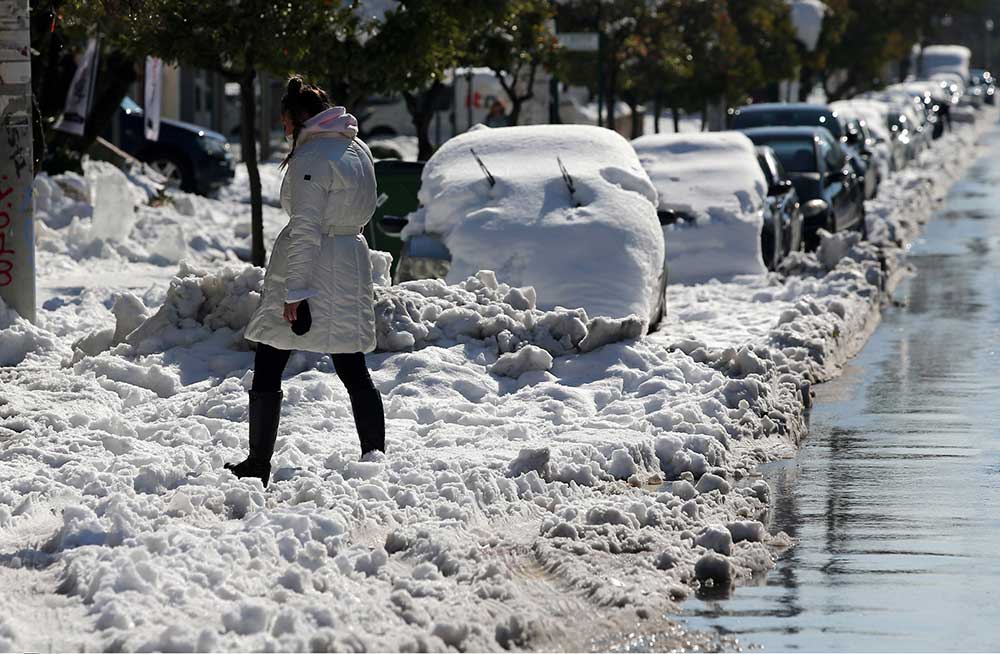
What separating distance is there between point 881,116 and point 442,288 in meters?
29.0

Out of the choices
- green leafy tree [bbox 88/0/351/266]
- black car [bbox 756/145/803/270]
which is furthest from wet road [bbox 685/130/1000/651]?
green leafy tree [bbox 88/0/351/266]

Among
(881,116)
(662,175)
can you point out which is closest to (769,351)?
(662,175)

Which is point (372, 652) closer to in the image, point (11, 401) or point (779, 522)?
point (779, 522)

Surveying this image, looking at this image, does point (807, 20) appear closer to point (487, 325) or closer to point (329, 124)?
point (487, 325)

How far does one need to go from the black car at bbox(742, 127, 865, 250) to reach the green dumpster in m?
6.35

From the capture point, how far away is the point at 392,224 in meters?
14.4

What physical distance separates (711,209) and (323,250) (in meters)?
9.58

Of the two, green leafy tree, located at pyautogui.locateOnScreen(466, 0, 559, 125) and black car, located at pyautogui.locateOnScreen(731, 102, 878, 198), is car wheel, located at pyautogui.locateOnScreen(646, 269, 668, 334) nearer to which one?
green leafy tree, located at pyautogui.locateOnScreen(466, 0, 559, 125)

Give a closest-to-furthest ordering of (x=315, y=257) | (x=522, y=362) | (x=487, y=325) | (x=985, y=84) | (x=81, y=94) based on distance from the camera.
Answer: (x=315, y=257) → (x=522, y=362) → (x=487, y=325) → (x=81, y=94) → (x=985, y=84)

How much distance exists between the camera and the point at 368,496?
8047 mm

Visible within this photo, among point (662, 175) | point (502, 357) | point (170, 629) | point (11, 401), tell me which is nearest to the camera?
point (170, 629)

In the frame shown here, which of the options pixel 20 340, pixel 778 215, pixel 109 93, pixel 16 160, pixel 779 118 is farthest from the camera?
pixel 779 118

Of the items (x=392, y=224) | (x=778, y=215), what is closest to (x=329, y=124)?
(x=392, y=224)

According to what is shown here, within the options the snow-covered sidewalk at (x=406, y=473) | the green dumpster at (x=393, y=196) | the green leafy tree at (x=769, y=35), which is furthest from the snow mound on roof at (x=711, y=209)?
the green leafy tree at (x=769, y=35)
